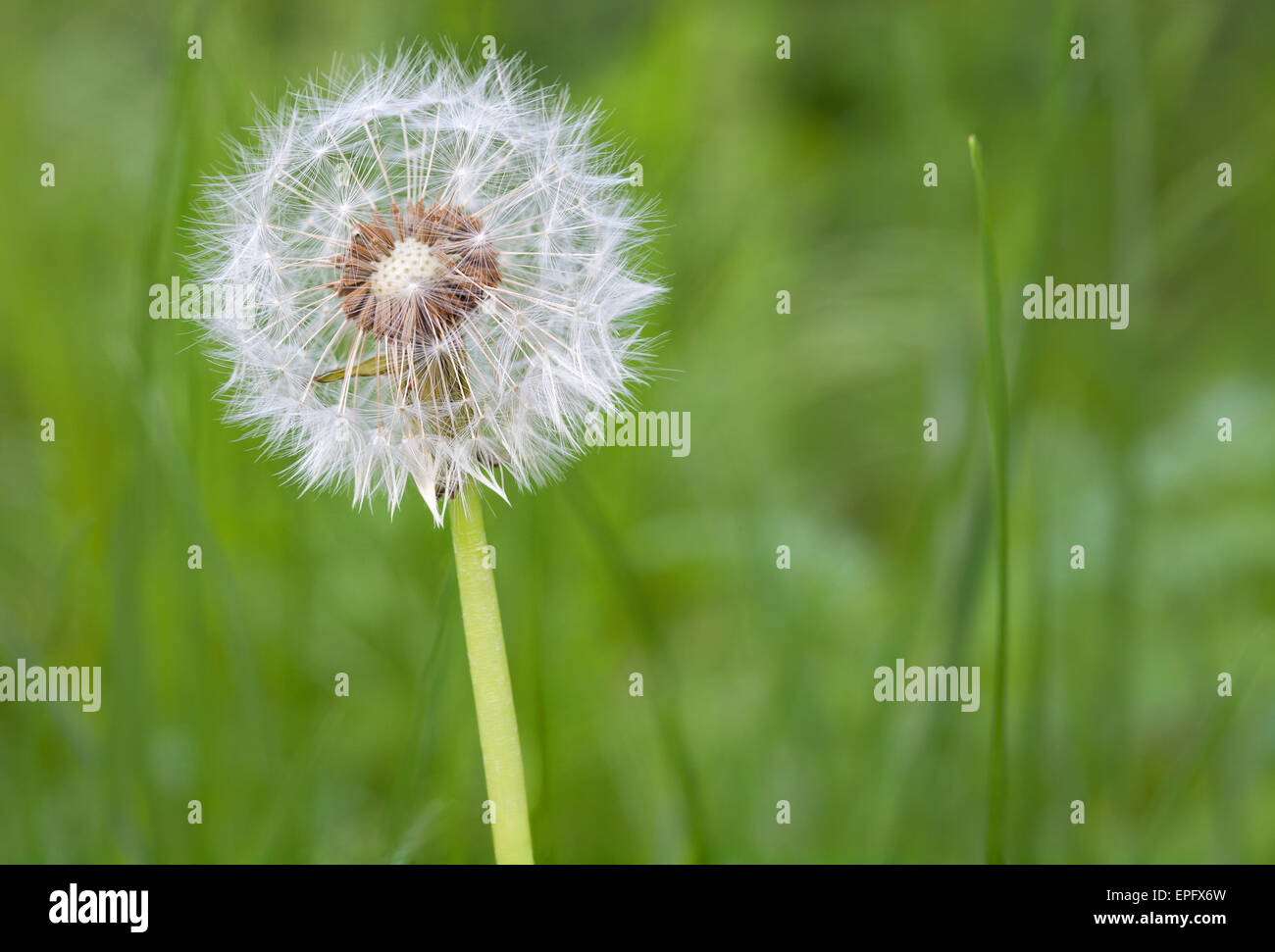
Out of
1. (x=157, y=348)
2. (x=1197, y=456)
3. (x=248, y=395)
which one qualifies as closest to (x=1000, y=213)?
(x=1197, y=456)

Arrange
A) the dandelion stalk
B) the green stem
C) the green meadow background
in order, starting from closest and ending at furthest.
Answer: the green stem
the dandelion stalk
the green meadow background

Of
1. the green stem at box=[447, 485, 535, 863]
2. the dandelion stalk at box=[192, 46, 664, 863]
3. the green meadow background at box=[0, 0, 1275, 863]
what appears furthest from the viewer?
the green meadow background at box=[0, 0, 1275, 863]

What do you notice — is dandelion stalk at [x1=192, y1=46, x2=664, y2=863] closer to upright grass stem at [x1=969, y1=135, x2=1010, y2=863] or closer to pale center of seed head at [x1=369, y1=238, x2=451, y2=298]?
pale center of seed head at [x1=369, y1=238, x2=451, y2=298]

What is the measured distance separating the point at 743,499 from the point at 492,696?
1762 mm

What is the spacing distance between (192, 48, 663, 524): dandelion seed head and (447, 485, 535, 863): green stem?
6 cm

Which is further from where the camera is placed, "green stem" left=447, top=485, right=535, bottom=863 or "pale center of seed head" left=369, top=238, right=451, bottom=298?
"pale center of seed head" left=369, top=238, right=451, bottom=298

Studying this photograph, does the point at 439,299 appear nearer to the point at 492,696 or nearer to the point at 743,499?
the point at 492,696

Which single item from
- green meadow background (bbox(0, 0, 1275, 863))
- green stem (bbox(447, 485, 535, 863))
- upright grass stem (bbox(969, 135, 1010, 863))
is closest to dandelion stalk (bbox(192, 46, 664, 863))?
green stem (bbox(447, 485, 535, 863))

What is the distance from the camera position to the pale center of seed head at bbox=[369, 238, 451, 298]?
4.87 feet

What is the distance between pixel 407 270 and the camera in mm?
1499

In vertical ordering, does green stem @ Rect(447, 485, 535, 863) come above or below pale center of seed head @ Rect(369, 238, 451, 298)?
below

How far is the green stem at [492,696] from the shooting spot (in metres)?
1.35

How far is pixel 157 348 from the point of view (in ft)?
9.77

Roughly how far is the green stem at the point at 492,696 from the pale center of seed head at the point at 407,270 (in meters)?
0.32
